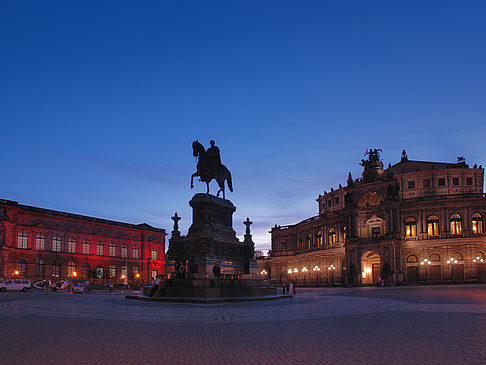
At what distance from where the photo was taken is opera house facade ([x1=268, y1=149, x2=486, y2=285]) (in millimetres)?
75812

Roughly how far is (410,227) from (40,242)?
67.1 m

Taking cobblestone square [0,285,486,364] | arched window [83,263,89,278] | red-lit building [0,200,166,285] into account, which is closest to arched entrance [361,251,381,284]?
red-lit building [0,200,166,285]

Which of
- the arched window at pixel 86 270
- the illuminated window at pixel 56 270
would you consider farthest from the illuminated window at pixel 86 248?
the illuminated window at pixel 56 270

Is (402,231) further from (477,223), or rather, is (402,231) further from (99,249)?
(99,249)

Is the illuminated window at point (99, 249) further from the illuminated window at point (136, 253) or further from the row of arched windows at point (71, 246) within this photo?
the illuminated window at point (136, 253)

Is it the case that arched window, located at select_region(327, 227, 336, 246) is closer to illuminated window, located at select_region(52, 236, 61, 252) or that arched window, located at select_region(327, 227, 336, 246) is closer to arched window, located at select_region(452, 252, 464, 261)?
arched window, located at select_region(452, 252, 464, 261)

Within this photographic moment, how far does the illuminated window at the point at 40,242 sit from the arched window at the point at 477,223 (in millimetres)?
75650

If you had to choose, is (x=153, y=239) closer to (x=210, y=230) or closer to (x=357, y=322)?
(x=210, y=230)

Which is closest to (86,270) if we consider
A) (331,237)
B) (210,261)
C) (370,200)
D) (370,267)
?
(331,237)

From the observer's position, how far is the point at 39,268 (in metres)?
85.5

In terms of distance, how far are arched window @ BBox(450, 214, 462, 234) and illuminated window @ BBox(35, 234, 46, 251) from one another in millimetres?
72683

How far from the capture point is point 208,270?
28.9 meters

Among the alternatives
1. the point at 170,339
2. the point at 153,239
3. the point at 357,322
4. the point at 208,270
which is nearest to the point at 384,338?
the point at 357,322

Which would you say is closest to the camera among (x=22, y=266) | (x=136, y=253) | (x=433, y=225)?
(x=433, y=225)
